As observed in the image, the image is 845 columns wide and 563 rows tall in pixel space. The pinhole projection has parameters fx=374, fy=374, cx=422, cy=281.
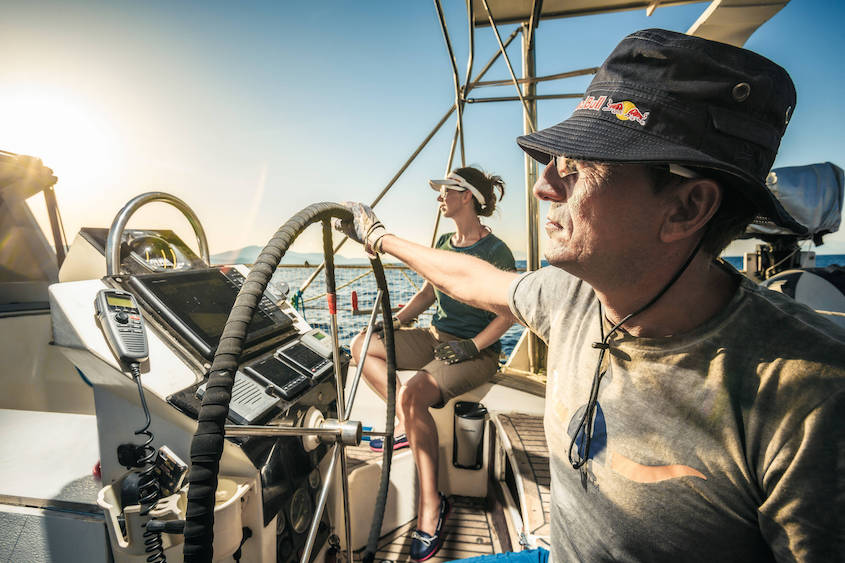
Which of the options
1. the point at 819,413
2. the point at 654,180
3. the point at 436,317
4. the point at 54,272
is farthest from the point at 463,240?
the point at 54,272

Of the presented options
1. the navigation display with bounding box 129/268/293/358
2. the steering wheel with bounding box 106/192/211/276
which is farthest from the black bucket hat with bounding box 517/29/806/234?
the steering wheel with bounding box 106/192/211/276

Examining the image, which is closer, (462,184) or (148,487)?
(148,487)

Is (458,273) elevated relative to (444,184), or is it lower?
lower

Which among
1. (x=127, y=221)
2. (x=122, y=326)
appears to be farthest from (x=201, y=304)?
(x=127, y=221)

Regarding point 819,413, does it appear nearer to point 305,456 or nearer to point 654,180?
point 654,180

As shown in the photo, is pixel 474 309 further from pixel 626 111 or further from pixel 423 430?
pixel 626 111

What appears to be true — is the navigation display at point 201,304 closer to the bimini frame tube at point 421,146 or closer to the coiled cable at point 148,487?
the coiled cable at point 148,487

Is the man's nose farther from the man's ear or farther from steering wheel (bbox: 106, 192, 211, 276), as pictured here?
steering wheel (bbox: 106, 192, 211, 276)

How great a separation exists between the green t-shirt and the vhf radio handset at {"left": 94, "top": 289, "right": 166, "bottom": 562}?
1.78 metres

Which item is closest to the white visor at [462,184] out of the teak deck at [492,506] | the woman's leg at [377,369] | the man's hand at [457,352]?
the man's hand at [457,352]

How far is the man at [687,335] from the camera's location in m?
0.57

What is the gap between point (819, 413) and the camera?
21.2 inches

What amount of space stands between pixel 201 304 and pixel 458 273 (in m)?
0.86

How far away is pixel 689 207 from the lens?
2.20 ft
